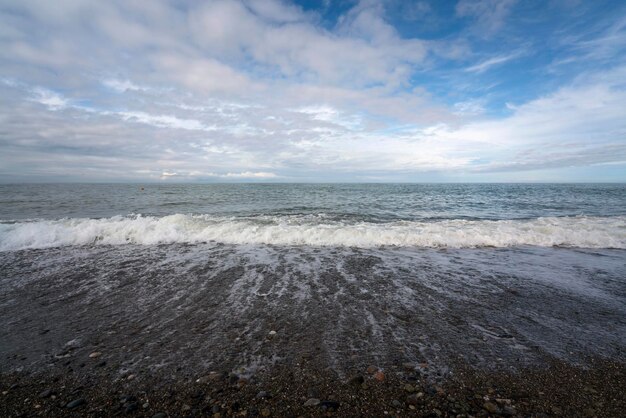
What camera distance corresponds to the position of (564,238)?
12.4 meters

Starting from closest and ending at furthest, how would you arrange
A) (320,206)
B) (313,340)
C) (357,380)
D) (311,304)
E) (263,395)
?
(263,395)
(357,380)
(313,340)
(311,304)
(320,206)

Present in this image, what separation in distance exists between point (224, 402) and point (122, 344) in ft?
7.58

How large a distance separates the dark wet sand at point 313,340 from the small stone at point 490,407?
14 millimetres

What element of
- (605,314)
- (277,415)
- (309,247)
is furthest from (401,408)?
(309,247)

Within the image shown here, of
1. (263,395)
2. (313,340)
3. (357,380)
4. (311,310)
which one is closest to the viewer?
(263,395)

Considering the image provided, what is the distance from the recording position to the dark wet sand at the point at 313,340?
3236 mm

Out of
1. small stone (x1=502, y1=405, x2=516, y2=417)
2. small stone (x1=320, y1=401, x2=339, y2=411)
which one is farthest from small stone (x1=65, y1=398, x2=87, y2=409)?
small stone (x1=502, y1=405, x2=516, y2=417)

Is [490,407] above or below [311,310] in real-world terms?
above

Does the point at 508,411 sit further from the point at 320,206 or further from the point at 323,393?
the point at 320,206

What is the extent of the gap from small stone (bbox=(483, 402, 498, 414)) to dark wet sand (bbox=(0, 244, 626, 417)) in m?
0.01

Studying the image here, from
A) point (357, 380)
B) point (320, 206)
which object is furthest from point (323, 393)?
Answer: point (320, 206)

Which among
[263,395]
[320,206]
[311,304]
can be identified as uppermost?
[263,395]

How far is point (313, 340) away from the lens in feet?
14.8

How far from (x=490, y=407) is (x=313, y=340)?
2.41 m
